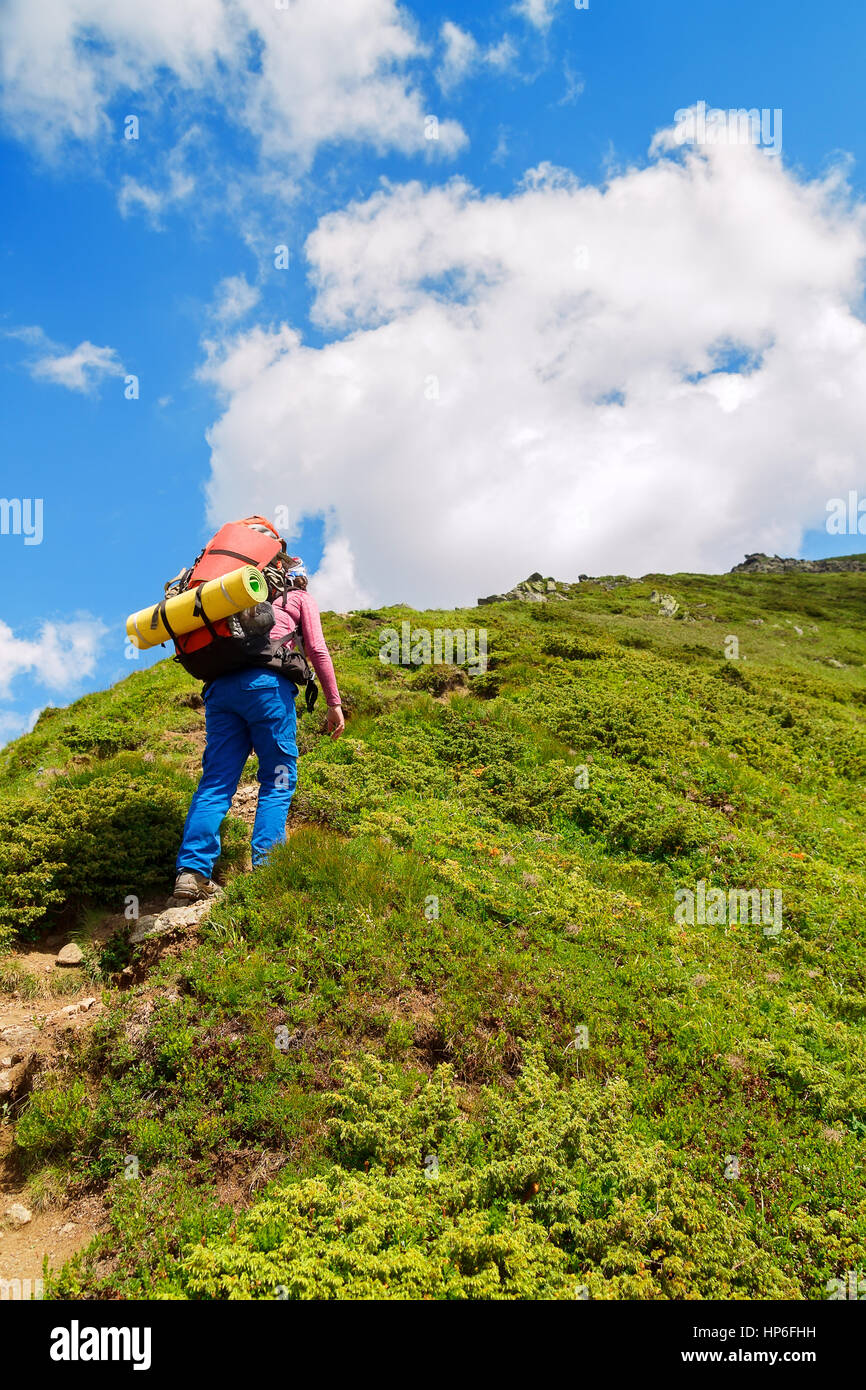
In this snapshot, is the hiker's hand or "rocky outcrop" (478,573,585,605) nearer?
the hiker's hand

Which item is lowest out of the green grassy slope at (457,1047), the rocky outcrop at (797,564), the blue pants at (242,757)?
the green grassy slope at (457,1047)

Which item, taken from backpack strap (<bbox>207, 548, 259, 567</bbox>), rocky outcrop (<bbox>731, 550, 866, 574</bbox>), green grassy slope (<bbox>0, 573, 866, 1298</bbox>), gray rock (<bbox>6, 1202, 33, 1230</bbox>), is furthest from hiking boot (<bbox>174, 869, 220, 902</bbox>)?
rocky outcrop (<bbox>731, 550, 866, 574</bbox>)

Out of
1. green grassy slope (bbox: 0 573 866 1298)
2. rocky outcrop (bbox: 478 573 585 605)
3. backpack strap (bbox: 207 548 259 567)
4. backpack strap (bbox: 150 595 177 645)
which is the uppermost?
rocky outcrop (bbox: 478 573 585 605)

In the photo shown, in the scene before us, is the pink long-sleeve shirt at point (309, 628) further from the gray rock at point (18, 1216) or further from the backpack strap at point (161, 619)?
the gray rock at point (18, 1216)

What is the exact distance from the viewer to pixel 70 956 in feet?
22.5

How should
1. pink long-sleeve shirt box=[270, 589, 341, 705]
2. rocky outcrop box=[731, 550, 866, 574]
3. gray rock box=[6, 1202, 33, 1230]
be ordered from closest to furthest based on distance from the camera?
gray rock box=[6, 1202, 33, 1230] < pink long-sleeve shirt box=[270, 589, 341, 705] < rocky outcrop box=[731, 550, 866, 574]

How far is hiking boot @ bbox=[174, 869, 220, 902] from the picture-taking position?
6715 mm

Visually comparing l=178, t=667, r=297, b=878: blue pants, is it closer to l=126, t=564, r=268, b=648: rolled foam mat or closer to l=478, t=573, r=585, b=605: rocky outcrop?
l=126, t=564, r=268, b=648: rolled foam mat

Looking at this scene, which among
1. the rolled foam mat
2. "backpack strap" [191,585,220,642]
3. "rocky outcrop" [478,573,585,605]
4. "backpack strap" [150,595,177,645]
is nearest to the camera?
the rolled foam mat

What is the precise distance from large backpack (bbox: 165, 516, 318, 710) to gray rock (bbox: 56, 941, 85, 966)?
2905 mm

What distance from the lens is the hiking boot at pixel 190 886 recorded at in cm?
671

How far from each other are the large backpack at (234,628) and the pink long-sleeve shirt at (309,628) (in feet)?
0.60

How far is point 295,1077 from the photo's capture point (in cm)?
531

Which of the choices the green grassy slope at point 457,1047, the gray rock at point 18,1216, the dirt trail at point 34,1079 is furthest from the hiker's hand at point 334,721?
the gray rock at point 18,1216
